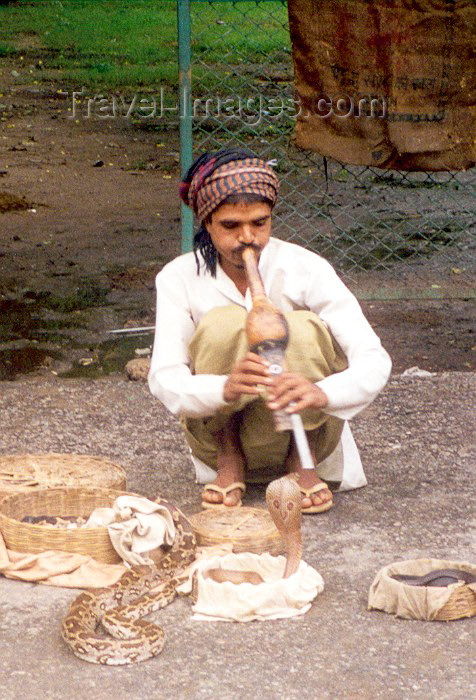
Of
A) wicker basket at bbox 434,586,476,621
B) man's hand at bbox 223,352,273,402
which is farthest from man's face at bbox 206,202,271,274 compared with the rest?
wicker basket at bbox 434,586,476,621

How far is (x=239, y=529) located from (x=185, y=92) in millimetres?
2662

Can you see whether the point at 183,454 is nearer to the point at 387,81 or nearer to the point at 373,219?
the point at 387,81

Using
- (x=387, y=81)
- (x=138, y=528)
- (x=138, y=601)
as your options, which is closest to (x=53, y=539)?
(x=138, y=528)

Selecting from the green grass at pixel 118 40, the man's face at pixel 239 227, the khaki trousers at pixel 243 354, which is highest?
the man's face at pixel 239 227

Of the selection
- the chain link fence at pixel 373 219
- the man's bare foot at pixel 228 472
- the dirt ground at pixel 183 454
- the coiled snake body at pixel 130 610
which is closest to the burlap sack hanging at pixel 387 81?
the chain link fence at pixel 373 219

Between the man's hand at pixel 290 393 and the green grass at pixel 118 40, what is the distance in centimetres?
1078

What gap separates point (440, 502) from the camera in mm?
4234

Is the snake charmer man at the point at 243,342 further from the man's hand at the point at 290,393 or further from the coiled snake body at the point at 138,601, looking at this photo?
the coiled snake body at the point at 138,601

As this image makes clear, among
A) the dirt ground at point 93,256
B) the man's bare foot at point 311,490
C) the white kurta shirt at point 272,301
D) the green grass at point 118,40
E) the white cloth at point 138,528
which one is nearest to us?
the white cloth at point 138,528

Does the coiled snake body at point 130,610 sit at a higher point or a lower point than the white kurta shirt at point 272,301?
lower

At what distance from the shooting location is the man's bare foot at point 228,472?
407 cm

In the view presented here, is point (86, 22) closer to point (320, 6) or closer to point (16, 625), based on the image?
point (320, 6)

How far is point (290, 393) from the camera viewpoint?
349 cm

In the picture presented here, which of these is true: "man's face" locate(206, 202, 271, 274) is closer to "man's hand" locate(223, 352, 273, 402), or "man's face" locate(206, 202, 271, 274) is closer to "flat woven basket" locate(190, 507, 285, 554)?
"man's hand" locate(223, 352, 273, 402)
